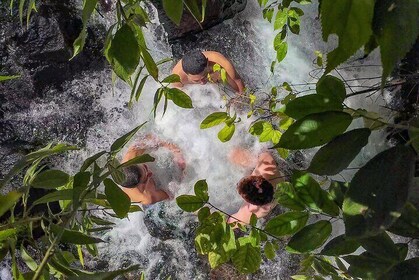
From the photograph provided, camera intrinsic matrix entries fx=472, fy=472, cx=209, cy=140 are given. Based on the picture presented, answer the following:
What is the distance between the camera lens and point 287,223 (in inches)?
36.8

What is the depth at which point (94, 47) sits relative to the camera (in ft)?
8.06

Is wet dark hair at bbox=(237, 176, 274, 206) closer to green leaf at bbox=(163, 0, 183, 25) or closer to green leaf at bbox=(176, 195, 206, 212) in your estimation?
green leaf at bbox=(176, 195, 206, 212)

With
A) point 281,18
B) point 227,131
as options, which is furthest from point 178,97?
point 281,18

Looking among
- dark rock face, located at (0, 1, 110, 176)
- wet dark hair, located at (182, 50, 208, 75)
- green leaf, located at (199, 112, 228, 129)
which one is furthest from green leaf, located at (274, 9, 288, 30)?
dark rock face, located at (0, 1, 110, 176)

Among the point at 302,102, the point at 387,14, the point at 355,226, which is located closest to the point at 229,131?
the point at 302,102

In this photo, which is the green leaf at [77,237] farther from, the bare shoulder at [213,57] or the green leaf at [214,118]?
the bare shoulder at [213,57]

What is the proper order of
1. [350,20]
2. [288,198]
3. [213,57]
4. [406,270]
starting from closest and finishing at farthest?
[350,20], [406,270], [288,198], [213,57]

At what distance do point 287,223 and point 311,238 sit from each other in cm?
14

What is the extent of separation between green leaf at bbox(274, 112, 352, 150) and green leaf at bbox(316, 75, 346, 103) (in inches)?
2.1

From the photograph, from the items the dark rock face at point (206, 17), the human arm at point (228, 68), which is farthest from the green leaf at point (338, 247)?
the dark rock face at point (206, 17)

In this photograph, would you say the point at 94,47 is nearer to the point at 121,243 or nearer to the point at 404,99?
the point at 121,243

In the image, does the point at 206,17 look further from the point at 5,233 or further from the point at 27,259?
the point at 5,233

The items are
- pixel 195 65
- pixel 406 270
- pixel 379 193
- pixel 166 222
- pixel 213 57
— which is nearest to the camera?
pixel 379 193

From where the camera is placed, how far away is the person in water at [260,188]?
179 centimetres
